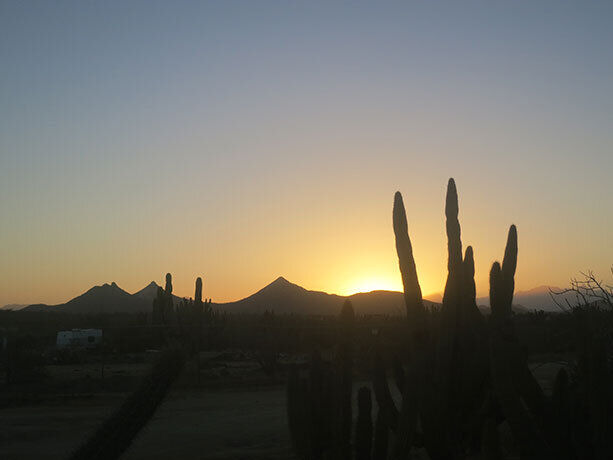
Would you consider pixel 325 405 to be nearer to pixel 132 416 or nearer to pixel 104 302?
pixel 132 416

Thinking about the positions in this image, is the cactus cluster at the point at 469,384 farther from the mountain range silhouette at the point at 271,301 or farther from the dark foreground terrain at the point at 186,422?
the mountain range silhouette at the point at 271,301

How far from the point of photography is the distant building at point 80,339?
3531 cm

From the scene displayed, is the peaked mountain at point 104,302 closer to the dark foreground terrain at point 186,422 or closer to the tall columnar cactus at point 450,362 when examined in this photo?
the dark foreground terrain at point 186,422

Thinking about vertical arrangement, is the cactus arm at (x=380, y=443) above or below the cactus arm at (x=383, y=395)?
below

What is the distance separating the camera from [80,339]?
117 ft

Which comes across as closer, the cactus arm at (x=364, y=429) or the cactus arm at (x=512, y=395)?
the cactus arm at (x=512, y=395)

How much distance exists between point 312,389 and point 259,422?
6.22 metres

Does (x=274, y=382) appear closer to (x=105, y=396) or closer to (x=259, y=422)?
(x=105, y=396)

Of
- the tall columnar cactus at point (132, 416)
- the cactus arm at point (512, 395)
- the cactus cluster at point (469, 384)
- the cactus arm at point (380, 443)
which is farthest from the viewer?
the cactus arm at point (380, 443)

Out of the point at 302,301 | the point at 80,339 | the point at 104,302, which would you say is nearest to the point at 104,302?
the point at 104,302

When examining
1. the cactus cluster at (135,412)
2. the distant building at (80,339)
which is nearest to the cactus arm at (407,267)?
the cactus cluster at (135,412)

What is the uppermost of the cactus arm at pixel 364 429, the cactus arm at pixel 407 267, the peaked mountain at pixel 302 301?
the peaked mountain at pixel 302 301

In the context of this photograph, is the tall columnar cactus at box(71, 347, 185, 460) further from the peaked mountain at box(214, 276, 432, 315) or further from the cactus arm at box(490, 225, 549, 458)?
the peaked mountain at box(214, 276, 432, 315)

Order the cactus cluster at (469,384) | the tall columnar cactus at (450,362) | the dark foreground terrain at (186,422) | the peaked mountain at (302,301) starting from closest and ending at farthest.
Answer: the cactus cluster at (469,384)
the tall columnar cactus at (450,362)
the dark foreground terrain at (186,422)
the peaked mountain at (302,301)
